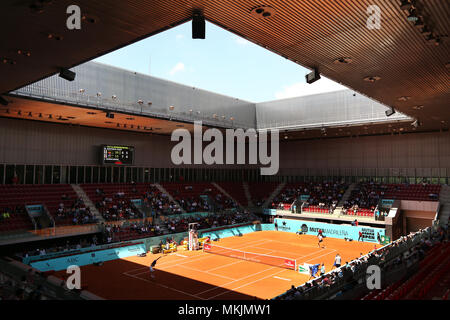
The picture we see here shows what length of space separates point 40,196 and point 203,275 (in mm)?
17958

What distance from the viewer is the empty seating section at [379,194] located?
3875 centimetres

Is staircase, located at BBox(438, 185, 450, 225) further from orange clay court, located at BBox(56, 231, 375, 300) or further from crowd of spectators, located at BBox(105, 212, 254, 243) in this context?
crowd of spectators, located at BBox(105, 212, 254, 243)

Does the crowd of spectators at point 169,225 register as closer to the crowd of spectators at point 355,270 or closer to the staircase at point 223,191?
the staircase at point 223,191

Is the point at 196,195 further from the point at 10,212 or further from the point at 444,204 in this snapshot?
the point at 444,204

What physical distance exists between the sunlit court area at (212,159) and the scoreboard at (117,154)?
0.24m

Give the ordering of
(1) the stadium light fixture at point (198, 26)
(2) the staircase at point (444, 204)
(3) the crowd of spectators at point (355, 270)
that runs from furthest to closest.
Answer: (2) the staircase at point (444, 204)
(3) the crowd of spectators at point (355, 270)
(1) the stadium light fixture at point (198, 26)

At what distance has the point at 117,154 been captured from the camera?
124 feet

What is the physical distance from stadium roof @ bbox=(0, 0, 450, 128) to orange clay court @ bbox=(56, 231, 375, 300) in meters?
10.4

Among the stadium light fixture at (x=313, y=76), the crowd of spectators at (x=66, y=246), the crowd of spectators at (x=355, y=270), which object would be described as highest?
the stadium light fixture at (x=313, y=76)

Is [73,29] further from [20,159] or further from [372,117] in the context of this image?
[372,117]

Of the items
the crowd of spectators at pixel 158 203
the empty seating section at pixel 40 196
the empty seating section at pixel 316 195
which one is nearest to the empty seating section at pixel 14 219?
the empty seating section at pixel 40 196

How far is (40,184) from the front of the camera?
33.4m

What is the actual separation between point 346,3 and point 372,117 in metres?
29.3

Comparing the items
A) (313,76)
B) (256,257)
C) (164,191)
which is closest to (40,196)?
(164,191)
